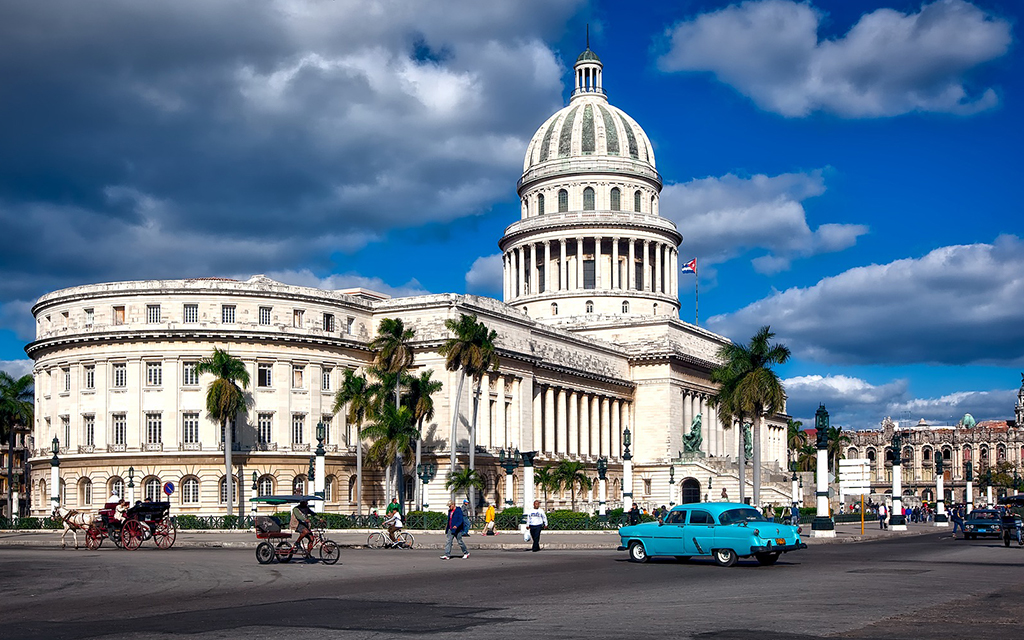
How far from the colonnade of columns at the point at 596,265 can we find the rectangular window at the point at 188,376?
50.1m

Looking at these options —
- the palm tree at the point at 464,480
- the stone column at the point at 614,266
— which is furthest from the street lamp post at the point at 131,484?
the stone column at the point at 614,266

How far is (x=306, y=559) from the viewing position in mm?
33562

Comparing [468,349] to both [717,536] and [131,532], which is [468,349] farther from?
[717,536]

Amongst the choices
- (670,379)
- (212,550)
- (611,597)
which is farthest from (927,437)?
(611,597)

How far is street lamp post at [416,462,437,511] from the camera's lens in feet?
227

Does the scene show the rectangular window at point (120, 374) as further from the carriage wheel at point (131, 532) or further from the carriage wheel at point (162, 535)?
the carriage wheel at point (131, 532)

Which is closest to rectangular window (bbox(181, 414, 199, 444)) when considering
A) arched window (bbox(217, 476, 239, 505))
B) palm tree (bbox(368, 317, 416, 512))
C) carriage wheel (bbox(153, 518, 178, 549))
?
arched window (bbox(217, 476, 239, 505))

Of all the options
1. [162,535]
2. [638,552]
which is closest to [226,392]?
[162,535]

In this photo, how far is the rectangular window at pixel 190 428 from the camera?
248 ft

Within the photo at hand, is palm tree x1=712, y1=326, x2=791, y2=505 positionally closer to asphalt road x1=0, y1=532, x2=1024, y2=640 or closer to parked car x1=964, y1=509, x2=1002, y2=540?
parked car x1=964, y1=509, x2=1002, y2=540

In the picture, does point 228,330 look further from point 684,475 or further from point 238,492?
point 684,475

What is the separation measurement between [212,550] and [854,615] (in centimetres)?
2875

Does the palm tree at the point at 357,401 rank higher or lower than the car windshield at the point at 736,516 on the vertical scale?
higher

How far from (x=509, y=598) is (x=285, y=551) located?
12.3m
